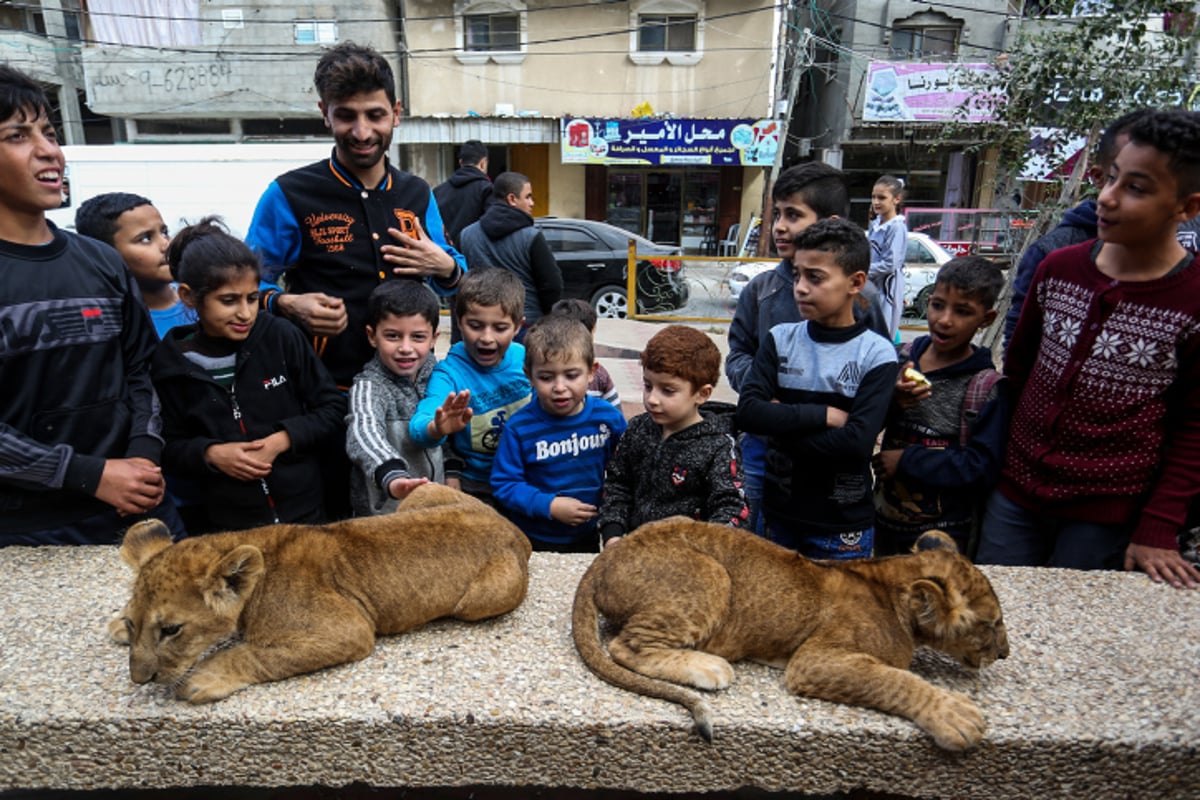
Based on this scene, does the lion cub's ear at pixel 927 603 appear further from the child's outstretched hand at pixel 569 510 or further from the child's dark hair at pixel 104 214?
the child's dark hair at pixel 104 214

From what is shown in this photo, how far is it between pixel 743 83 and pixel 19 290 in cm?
2229

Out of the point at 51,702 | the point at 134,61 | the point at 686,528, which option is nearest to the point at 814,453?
the point at 686,528

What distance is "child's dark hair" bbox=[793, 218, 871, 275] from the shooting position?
9.34 feet

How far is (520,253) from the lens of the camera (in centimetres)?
567

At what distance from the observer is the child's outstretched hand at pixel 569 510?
2.88 metres

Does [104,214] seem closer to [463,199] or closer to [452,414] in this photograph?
[452,414]

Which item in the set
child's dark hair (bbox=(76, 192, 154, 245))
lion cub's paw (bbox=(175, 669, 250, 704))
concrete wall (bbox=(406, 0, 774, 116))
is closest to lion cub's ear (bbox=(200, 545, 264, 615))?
lion cub's paw (bbox=(175, 669, 250, 704))

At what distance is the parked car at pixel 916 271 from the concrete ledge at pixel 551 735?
1217 cm

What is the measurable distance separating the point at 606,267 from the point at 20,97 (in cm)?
1096

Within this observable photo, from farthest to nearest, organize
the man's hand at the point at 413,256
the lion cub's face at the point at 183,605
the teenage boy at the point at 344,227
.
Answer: the man's hand at the point at 413,256, the teenage boy at the point at 344,227, the lion cub's face at the point at 183,605

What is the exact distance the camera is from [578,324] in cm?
303

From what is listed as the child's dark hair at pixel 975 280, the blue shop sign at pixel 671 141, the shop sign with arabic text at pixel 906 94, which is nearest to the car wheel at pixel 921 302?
the blue shop sign at pixel 671 141

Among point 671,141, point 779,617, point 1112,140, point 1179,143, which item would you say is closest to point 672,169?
point 671,141

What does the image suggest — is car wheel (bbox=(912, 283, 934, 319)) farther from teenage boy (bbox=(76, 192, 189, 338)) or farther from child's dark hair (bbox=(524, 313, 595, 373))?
teenage boy (bbox=(76, 192, 189, 338))
